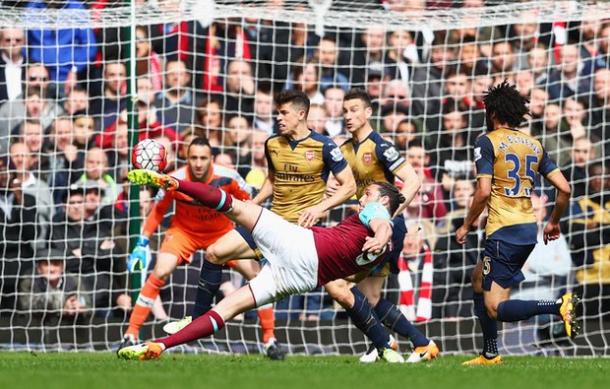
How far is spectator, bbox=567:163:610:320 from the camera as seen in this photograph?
12719 mm

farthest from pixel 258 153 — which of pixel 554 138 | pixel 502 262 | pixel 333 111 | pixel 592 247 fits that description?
pixel 502 262

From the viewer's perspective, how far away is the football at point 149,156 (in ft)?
28.8

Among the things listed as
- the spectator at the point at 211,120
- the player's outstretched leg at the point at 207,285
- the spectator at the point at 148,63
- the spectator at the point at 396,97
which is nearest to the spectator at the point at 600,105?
the spectator at the point at 396,97

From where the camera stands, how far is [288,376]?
23.0ft

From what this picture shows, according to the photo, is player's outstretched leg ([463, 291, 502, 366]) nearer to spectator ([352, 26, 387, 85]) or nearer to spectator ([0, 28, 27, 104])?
spectator ([352, 26, 387, 85])

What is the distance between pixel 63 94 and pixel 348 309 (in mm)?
5360

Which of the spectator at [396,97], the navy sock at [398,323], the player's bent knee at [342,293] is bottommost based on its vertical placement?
the navy sock at [398,323]

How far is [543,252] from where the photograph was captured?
12812 millimetres

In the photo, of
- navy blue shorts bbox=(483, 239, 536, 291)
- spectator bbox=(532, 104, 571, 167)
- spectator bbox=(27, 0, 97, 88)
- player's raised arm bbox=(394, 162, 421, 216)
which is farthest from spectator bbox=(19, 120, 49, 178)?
navy blue shorts bbox=(483, 239, 536, 291)

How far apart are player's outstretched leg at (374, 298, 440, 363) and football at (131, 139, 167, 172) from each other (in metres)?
2.47

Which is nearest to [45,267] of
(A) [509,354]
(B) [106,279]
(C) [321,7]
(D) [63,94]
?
(B) [106,279]

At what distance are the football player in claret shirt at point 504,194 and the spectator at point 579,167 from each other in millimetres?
3676

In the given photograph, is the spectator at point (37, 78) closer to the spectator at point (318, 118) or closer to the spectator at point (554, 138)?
the spectator at point (318, 118)

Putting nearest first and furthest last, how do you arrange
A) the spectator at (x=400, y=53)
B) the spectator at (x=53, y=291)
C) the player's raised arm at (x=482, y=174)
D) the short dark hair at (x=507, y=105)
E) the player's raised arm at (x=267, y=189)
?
the player's raised arm at (x=482, y=174) < the short dark hair at (x=507, y=105) < the player's raised arm at (x=267, y=189) < the spectator at (x=53, y=291) < the spectator at (x=400, y=53)
